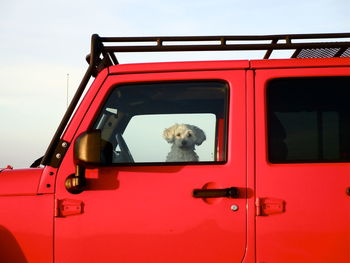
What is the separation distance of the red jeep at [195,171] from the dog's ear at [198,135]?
0.01 metres

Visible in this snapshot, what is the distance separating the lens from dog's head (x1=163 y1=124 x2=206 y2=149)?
289 centimetres

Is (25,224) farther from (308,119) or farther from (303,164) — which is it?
(308,119)

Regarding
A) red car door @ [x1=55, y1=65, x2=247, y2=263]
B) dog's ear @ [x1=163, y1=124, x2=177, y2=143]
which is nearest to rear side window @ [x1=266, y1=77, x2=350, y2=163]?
red car door @ [x1=55, y1=65, x2=247, y2=263]

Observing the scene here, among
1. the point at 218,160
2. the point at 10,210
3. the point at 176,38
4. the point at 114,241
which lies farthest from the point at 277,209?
the point at 10,210

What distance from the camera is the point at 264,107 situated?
2836 millimetres

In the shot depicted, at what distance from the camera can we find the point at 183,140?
279cm

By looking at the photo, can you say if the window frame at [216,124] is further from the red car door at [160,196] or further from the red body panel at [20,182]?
the red body panel at [20,182]

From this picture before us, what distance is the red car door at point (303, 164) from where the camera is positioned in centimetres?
266

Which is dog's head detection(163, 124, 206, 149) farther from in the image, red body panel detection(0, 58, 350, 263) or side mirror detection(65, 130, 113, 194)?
side mirror detection(65, 130, 113, 194)

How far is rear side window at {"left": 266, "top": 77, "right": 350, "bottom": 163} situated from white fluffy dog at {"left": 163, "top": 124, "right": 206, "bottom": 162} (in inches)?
17.6

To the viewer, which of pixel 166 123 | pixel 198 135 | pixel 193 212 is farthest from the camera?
pixel 198 135

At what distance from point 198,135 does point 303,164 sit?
68cm

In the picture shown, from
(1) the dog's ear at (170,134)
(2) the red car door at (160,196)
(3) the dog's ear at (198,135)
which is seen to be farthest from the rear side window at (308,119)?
(1) the dog's ear at (170,134)

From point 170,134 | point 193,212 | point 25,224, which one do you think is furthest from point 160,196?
point 25,224
